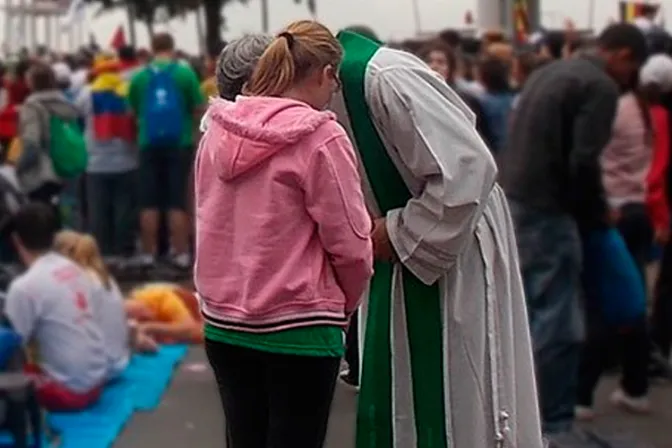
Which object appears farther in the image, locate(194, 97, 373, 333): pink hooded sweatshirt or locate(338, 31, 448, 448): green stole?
locate(338, 31, 448, 448): green stole

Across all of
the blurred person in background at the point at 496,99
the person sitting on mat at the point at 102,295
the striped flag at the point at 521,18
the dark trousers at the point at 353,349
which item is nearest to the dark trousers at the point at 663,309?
the blurred person in background at the point at 496,99

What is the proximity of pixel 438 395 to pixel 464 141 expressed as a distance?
67cm

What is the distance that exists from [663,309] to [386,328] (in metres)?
5.30

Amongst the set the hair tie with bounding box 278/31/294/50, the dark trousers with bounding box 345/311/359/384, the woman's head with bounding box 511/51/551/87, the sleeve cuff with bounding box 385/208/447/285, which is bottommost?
the woman's head with bounding box 511/51/551/87

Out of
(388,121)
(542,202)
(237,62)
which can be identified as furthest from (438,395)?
(542,202)

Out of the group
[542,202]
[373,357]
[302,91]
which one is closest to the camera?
[302,91]

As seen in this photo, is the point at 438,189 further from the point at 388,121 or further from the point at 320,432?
the point at 320,432

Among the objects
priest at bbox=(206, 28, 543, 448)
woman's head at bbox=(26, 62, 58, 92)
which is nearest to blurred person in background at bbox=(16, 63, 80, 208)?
woman's head at bbox=(26, 62, 58, 92)

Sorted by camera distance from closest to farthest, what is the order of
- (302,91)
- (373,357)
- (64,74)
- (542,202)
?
(302,91) < (373,357) < (542,202) < (64,74)

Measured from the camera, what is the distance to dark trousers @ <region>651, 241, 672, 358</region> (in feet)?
31.6

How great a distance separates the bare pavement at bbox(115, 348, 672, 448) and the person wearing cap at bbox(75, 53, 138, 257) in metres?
4.86

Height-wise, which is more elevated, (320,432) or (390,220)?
(390,220)

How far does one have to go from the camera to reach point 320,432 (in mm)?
4484

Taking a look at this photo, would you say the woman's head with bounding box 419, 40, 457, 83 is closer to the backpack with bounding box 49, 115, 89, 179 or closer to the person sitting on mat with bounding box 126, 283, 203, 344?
the person sitting on mat with bounding box 126, 283, 203, 344
